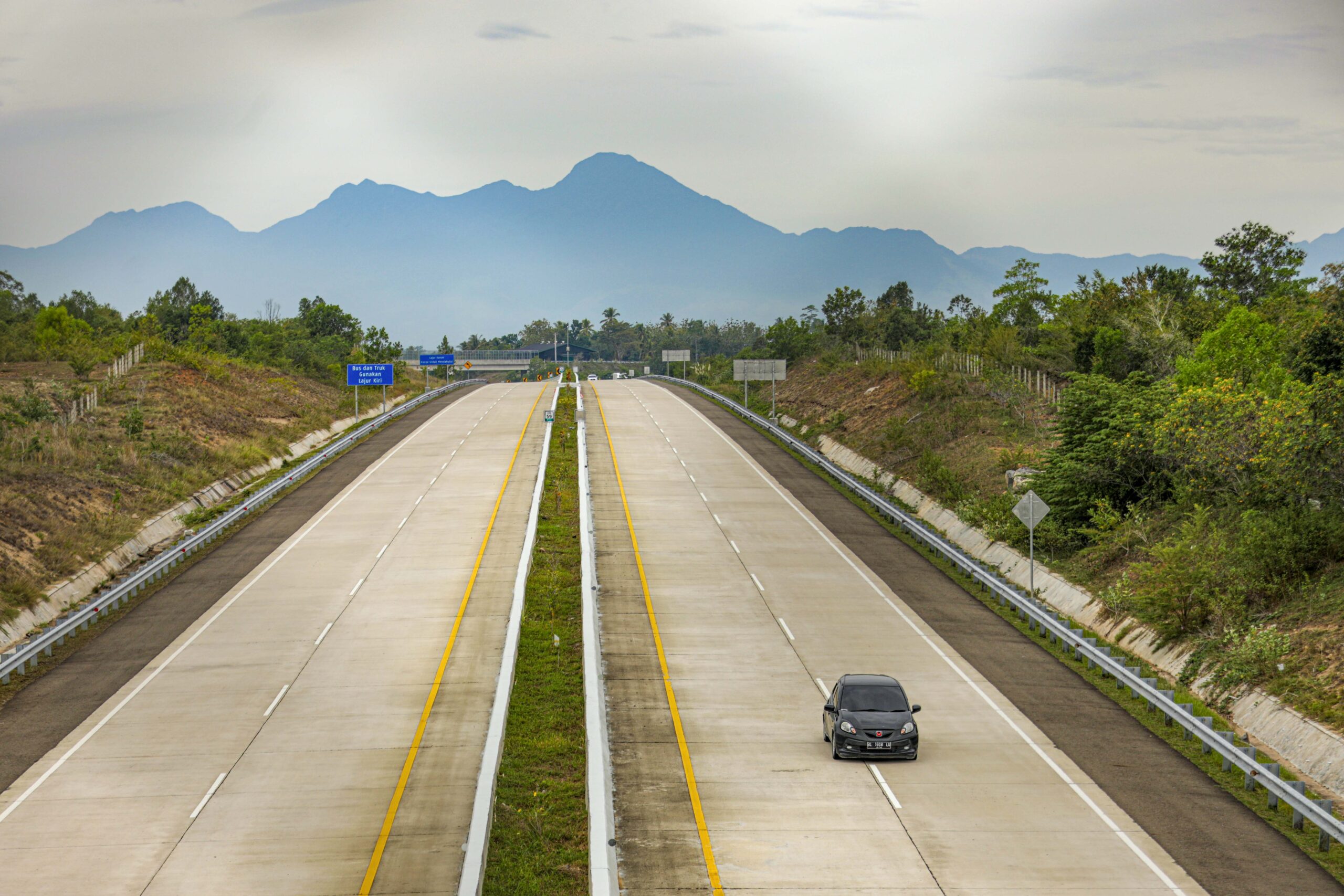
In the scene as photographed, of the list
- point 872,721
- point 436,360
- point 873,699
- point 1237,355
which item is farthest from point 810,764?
point 436,360

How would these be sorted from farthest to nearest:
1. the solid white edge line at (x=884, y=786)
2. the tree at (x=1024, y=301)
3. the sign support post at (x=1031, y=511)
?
1. the tree at (x=1024, y=301)
2. the sign support post at (x=1031, y=511)
3. the solid white edge line at (x=884, y=786)

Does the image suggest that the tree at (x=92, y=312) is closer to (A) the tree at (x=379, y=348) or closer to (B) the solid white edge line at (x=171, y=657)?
(A) the tree at (x=379, y=348)

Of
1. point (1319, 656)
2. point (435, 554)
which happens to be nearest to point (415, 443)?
point (435, 554)

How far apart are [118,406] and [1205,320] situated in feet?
191

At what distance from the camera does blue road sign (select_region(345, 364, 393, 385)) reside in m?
77.4

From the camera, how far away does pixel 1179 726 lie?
2167cm

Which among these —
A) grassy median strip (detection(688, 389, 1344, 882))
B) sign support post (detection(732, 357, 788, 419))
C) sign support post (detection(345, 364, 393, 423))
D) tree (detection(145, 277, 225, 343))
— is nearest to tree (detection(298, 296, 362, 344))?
tree (detection(145, 277, 225, 343))

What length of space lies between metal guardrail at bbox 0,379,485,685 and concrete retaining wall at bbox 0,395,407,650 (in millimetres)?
408

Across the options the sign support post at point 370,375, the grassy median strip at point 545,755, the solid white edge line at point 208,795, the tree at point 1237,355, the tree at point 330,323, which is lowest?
the solid white edge line at point 208,795

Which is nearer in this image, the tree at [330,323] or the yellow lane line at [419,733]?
the yellow lane line at [419,733]

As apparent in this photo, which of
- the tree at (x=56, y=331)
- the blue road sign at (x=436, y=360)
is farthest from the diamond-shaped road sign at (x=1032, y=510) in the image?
the blue road sign at (x=436, y=360)

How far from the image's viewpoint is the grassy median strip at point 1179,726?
1661 cm

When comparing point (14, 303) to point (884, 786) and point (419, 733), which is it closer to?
point (419, 733)

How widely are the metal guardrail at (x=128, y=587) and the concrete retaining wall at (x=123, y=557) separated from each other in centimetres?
41
